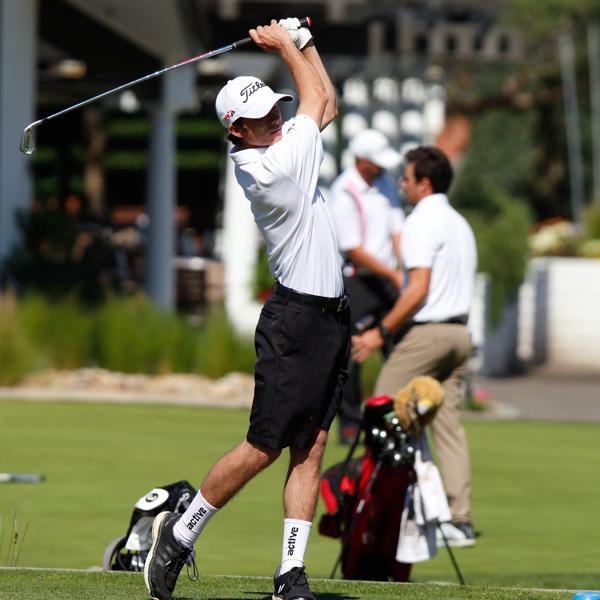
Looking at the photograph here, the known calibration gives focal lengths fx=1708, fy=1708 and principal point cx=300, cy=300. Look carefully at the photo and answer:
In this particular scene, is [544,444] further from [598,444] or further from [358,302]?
[358,302]

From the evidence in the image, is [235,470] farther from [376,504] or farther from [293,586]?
[376,504]

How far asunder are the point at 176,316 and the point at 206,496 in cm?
965

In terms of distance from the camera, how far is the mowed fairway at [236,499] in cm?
783

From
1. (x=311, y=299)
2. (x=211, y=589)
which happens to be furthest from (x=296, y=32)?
(x=211, y=589)

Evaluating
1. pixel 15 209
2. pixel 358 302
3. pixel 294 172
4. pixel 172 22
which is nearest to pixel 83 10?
pixel 172 22

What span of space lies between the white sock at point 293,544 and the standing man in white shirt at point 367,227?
496 cm

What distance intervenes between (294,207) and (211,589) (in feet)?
5.03

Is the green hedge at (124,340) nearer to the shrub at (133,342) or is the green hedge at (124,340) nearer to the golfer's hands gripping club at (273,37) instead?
the shrub at (133,342)

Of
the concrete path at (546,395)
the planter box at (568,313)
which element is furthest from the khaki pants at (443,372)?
the planter box at (568,313)

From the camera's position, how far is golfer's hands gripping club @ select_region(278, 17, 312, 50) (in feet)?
20.5

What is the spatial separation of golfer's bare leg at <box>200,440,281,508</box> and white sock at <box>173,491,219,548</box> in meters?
0.02

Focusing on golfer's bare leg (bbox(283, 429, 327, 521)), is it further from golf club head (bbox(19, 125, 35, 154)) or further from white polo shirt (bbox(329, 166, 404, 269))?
white polo shirt (bbox(329, 166, 404, 269))

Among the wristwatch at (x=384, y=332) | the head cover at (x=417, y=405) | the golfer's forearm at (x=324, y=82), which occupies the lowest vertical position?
the head cover at (x=417, y=405)

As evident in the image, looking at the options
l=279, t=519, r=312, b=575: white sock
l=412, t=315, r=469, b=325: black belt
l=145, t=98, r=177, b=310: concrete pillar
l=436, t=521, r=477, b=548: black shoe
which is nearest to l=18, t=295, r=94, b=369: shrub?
l=145, t=98, r=177, b=310: concrete pillar
